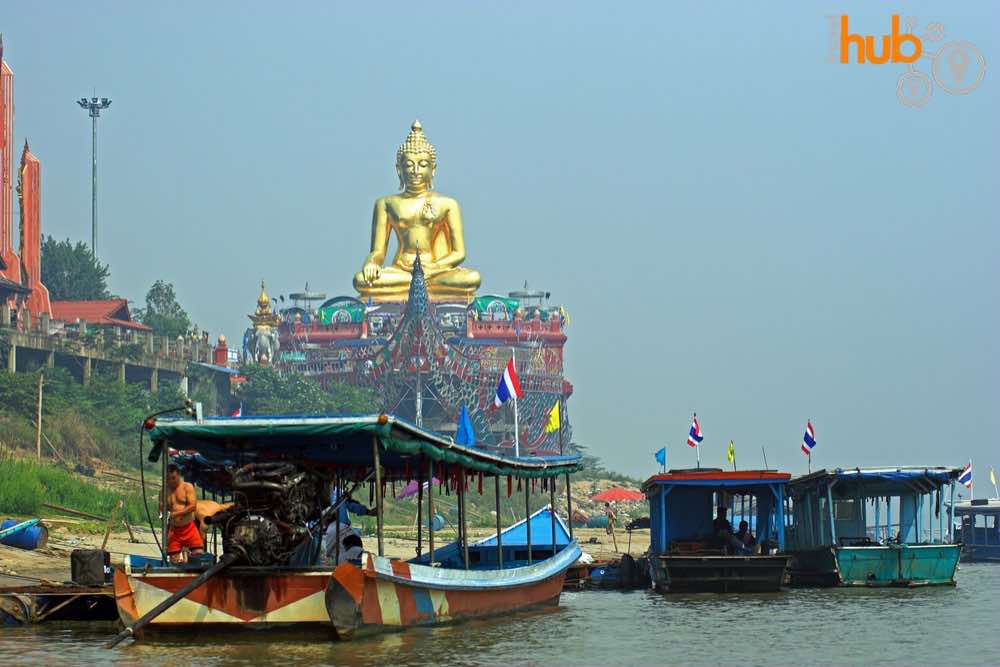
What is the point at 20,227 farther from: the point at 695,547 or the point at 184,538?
the point at 184,538

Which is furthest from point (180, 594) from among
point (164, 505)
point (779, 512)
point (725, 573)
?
point (779, 512)

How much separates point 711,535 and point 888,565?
10.4ft

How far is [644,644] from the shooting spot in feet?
71.3

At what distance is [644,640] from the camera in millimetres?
22250

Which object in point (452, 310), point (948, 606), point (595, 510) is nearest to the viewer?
point (948, 606)

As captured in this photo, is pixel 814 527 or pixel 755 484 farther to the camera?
pixel 814 527

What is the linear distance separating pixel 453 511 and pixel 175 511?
118 ft

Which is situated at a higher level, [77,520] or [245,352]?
[245,352]

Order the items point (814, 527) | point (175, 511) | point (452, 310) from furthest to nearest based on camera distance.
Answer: point (452, 310) → point (814, 527) → point (175, 511)

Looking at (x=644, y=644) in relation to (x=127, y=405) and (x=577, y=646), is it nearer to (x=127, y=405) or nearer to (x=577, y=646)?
(x=577, y=646)

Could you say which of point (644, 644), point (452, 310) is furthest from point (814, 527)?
point (452, 310)

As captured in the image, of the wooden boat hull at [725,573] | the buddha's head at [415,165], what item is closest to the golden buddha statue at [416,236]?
the buddha's head at [415,165]

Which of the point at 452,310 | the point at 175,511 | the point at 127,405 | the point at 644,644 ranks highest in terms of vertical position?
the point at 452,310

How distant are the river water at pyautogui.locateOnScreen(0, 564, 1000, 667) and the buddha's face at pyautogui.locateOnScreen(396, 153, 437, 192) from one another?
50.9 metres
